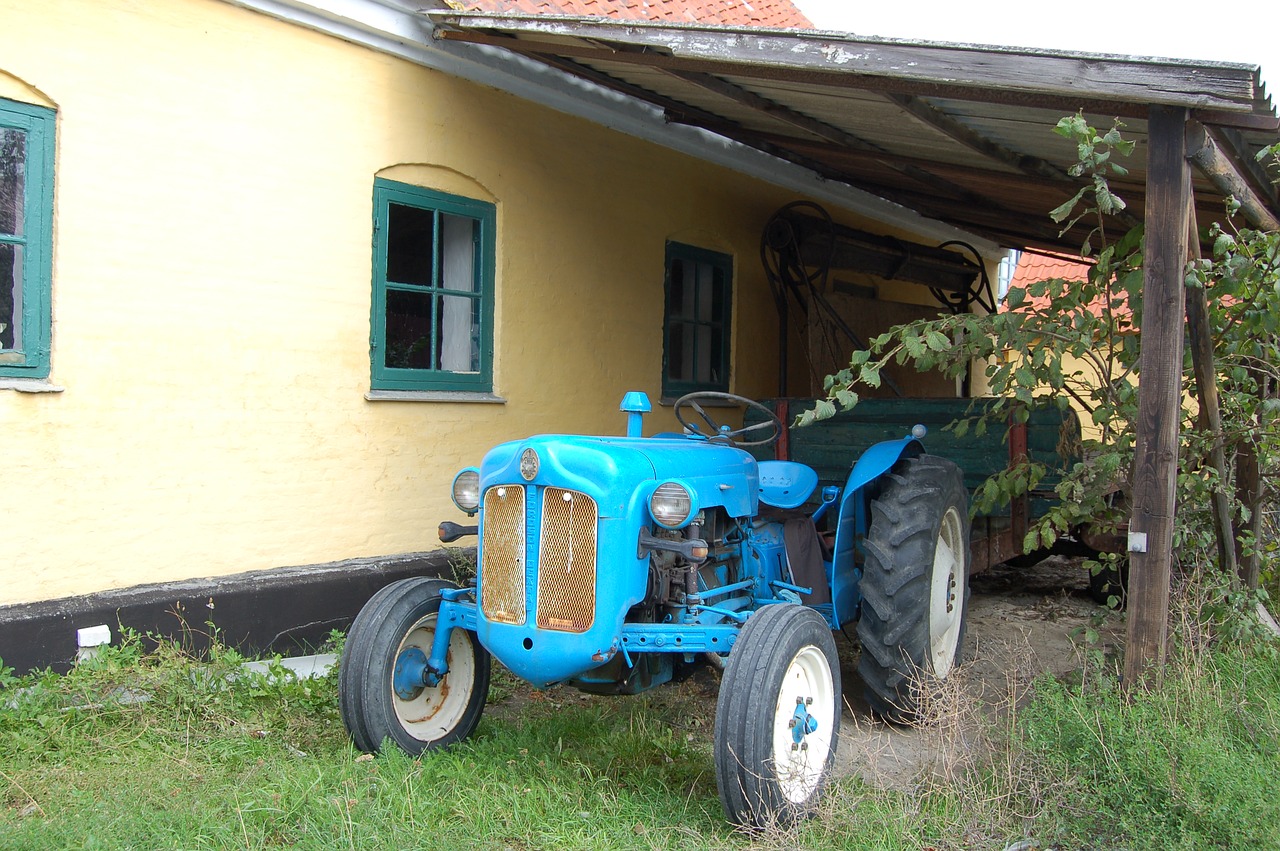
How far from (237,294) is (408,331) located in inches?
42.2

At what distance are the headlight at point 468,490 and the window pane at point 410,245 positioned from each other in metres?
2.21

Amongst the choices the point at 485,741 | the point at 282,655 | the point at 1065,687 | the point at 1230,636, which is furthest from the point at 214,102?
the point at 1230,636

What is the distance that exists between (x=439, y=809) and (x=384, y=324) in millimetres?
2984

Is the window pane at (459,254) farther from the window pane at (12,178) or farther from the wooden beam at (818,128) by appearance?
the window pane at (12,178)

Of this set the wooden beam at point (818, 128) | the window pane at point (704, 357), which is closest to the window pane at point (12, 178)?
the wooden beam at point (818, 128)

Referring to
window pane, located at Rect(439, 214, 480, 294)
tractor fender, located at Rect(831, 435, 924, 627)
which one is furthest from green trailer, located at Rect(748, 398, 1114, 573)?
window pane, located at Rect(439, 214, 480, 294)

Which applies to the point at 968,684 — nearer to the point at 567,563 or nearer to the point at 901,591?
the point at 901,591

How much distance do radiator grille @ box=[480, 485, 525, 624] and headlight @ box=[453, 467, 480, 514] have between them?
0.68 feet

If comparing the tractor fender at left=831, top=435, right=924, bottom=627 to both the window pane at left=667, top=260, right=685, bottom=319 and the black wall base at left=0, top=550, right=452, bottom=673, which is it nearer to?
the black wall base at left=0, top=550, right=452, bottom=673

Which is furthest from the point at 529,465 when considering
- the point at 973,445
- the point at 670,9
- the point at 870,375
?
the point at 670,9

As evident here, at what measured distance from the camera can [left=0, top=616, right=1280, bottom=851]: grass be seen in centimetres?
314

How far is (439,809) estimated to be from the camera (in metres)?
3.35

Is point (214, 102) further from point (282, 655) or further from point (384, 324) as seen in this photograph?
point (282, 655)

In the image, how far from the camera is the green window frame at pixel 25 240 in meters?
4.25
